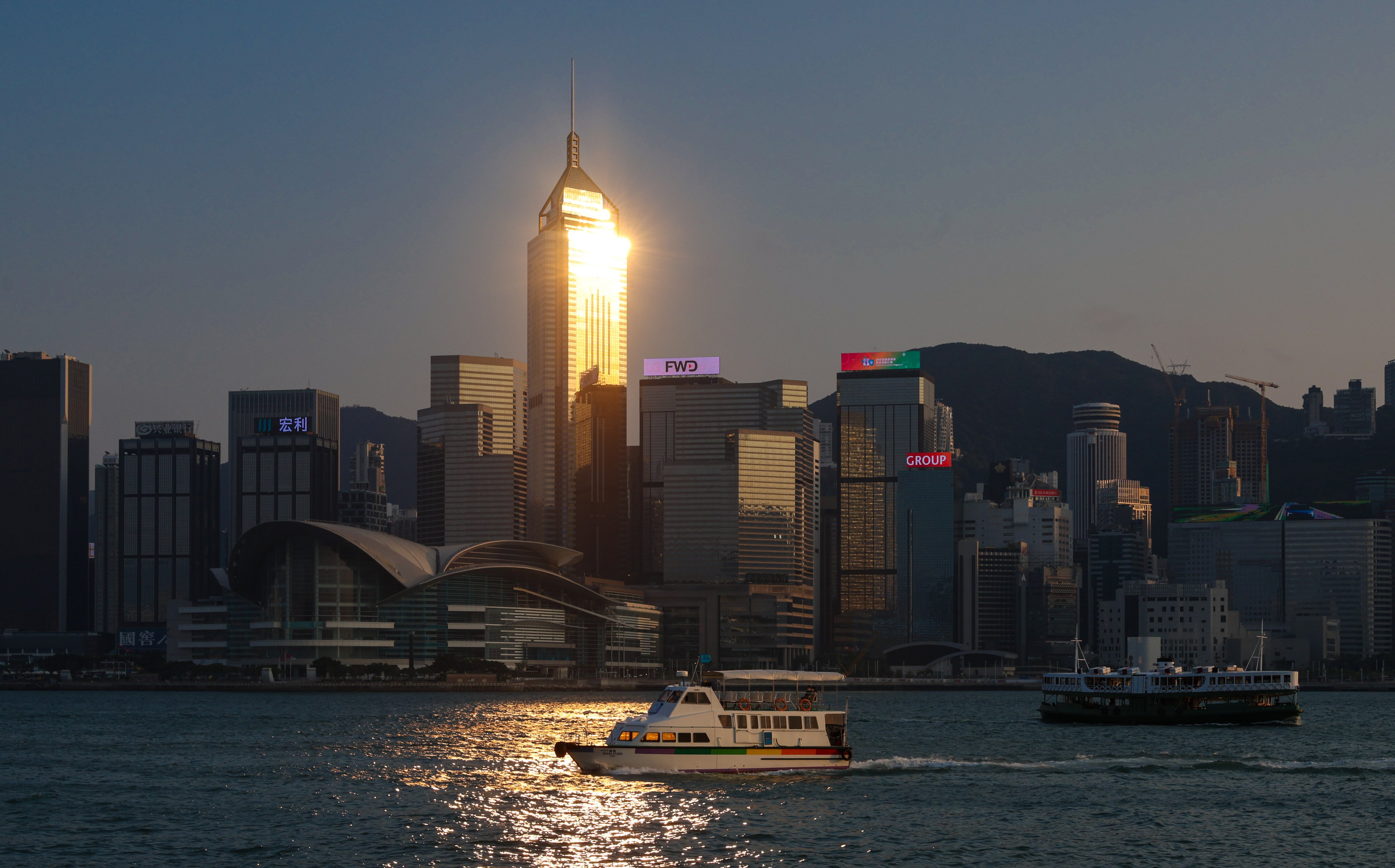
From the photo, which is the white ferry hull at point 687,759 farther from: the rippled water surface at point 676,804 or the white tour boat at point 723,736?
the rippled water surface at point 676,804

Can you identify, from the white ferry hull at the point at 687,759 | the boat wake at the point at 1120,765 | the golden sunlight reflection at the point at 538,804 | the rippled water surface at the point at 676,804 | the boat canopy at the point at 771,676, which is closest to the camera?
the golden sunlight reflection at the point at 538,804

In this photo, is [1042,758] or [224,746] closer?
[1042,758]

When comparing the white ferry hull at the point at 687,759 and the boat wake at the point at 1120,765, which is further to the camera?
the boat wake at the point at 1120,765

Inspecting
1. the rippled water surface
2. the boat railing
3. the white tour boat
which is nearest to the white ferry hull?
the white tour boat

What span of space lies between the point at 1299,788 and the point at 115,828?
5328cm

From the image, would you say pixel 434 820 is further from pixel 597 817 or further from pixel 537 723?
pixel 537 723

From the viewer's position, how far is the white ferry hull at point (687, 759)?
71.0m

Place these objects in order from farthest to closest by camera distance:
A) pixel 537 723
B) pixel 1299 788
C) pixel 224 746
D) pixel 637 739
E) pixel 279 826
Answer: pixel 537 723 < pixel 224 746 < pixel 1299 788 < pixel 637 739 < pixel 279 826

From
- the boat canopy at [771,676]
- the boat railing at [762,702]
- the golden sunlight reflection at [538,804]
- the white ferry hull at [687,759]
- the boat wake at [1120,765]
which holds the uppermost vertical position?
the boat canopy at [771,676]

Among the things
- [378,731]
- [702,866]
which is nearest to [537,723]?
[378,731]

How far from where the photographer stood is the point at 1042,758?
91000mm

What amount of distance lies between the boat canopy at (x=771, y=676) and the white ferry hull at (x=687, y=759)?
10.6 ft

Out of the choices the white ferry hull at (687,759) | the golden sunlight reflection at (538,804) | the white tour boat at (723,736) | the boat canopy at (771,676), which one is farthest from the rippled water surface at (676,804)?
the boat canopy at (771,676)

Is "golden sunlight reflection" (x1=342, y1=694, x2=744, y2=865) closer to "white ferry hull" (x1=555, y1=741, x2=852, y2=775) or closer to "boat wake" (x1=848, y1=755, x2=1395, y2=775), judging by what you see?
"white ferry hull" (x1=555, y1=741, x2=852, y2=775)
